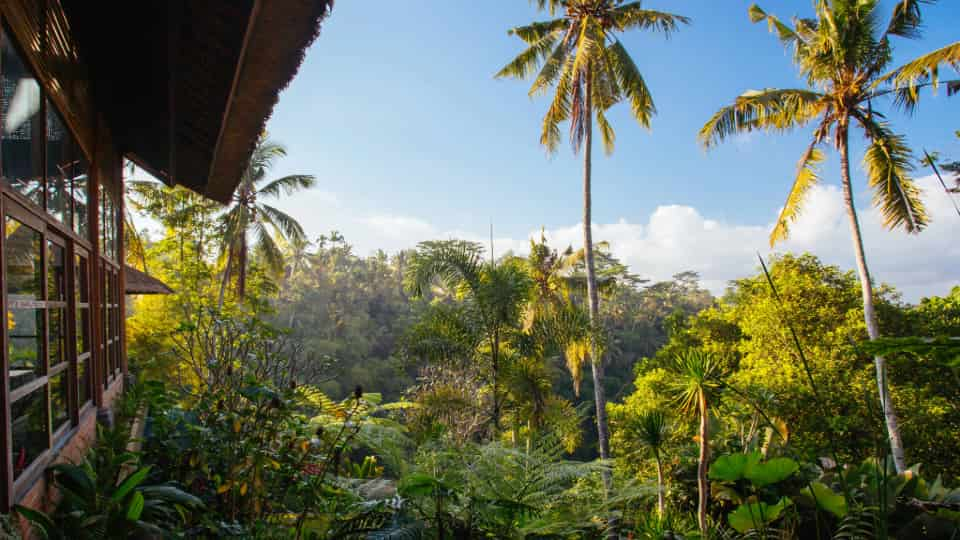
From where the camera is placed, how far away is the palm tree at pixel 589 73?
1123 centimetres

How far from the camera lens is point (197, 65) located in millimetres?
2904

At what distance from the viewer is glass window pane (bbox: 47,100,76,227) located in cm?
276

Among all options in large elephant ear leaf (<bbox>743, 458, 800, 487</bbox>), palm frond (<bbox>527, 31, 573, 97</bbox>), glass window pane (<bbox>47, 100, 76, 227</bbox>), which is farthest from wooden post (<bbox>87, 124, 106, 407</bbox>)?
palm frond (<bbox>527, 31, 573, 97</bbox>)

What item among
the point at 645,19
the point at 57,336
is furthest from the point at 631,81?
the point at 57,336

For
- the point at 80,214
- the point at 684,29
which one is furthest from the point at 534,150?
the point at 80,214

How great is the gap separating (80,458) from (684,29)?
12.3 meters

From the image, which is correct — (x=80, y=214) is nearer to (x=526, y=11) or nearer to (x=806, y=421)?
(x=526, y=11)

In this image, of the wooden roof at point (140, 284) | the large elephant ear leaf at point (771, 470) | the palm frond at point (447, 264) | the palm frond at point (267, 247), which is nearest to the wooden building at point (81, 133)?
the wooden roof at point (140, 284)

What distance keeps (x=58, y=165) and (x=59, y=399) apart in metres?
1.20

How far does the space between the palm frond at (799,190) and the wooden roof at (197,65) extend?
10822 millimetres

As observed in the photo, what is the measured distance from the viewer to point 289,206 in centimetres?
1697

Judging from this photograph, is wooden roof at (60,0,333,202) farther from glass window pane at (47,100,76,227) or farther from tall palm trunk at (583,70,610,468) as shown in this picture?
tall palm trunk at (583,70,610,468)

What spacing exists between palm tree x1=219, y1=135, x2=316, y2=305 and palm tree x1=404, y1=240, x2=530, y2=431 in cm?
815

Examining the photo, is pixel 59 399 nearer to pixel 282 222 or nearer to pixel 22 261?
pixel 22 261
